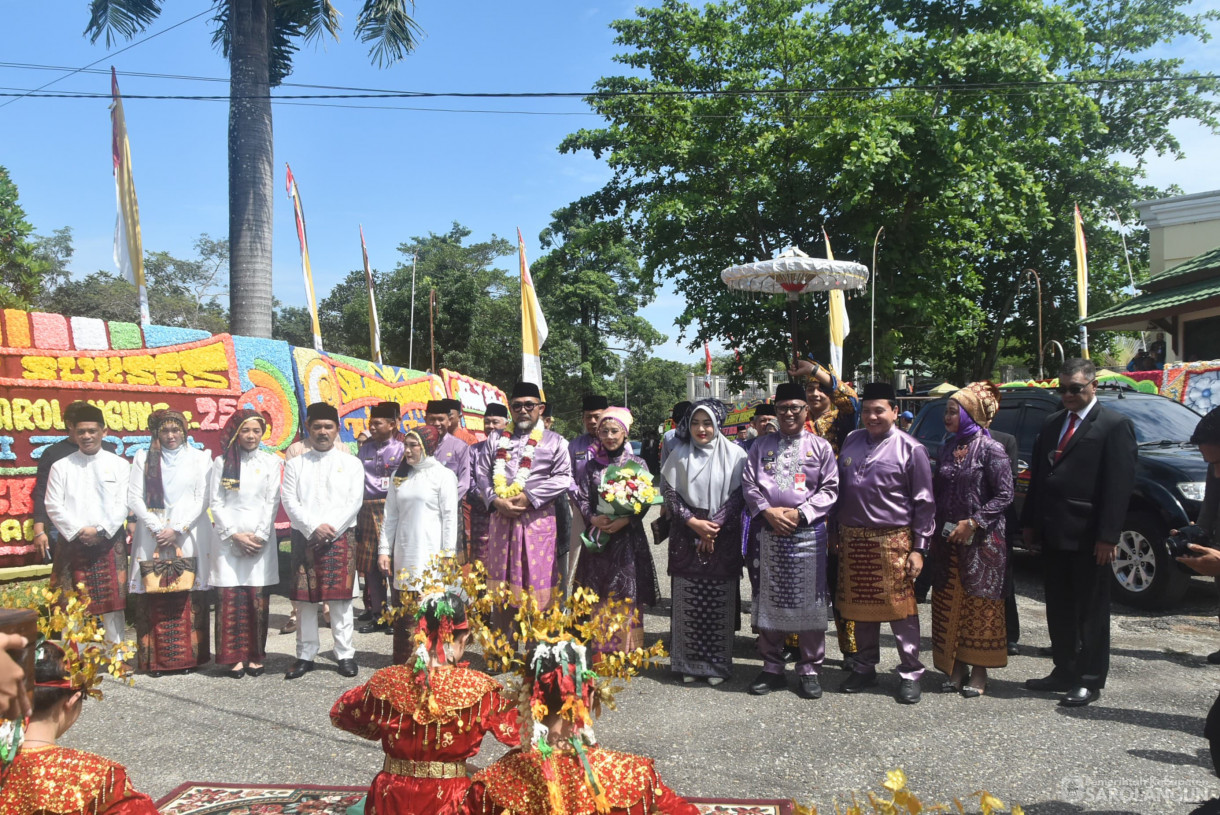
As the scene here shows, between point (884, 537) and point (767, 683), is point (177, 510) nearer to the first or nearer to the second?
point (767, 683)

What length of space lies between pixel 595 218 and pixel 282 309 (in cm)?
4050

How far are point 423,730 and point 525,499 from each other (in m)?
3.17

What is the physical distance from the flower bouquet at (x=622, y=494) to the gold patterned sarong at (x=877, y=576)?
4.47 feet

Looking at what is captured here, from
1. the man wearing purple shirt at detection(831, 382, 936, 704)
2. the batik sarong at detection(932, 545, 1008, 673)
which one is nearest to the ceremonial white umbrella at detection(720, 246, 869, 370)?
the man wearing purple shirt at detection(831, 382, 936, 704)

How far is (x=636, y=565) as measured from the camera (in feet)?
19.8

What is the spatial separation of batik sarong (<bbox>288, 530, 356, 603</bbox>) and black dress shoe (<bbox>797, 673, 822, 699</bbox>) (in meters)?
3.25

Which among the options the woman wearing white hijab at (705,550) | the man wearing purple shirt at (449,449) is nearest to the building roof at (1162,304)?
the woman wearing white hijab at (705,550)

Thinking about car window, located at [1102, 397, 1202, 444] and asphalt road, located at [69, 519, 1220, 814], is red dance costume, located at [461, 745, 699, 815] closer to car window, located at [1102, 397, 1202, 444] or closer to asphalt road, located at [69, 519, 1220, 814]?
asphalt road, located at [69, 519, 1220, 814]

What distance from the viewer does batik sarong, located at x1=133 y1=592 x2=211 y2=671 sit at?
598 cm

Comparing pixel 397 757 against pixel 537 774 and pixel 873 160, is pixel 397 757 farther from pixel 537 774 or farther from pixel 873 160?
pixel 873 160

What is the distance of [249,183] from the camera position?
12.1 metres

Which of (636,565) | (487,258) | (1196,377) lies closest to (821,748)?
(636,565)

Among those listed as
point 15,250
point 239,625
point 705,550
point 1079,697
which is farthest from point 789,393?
point 15,250

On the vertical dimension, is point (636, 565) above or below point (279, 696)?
above
